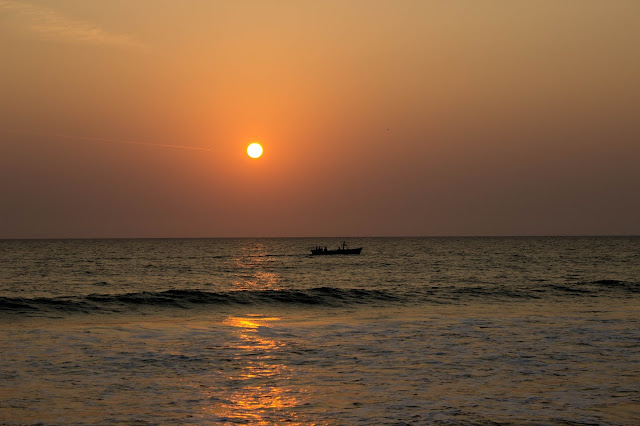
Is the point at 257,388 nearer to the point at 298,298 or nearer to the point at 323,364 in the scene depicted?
the point at 323,364

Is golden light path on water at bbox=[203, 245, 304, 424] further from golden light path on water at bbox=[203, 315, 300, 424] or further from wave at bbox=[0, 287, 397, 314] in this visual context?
wave at bbox=[0, 287, 397, 314]

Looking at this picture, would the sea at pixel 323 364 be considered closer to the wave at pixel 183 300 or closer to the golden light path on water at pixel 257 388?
the golden light path on water at pixel 257 388

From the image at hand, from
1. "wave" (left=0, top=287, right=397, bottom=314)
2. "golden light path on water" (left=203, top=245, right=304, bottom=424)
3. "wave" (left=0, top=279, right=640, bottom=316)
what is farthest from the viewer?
"wave" (left=0, top=279, right=640, bottom=316)

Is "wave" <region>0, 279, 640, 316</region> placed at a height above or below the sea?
below

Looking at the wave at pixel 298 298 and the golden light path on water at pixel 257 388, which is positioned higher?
the golden light path on water at pixel 257 388

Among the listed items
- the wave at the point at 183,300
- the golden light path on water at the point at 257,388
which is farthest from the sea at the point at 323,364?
the wave at the point at 183,300

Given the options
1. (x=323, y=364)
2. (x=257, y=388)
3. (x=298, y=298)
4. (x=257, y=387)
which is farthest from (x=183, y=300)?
(x=257, y=388)

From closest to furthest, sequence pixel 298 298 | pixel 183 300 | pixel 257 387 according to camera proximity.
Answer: pixel 257 387, pixel 183 300, pixel 298 298

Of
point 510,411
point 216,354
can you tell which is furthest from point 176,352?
point 510,411

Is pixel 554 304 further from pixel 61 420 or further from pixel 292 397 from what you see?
pixel 61 420

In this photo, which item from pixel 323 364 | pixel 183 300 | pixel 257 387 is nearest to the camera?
pixel 257 387

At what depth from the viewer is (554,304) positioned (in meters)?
43.2

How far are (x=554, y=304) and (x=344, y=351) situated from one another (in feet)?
82.1

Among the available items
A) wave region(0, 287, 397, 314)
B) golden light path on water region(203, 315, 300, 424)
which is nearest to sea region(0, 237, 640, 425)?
golden light path on water region(203, 315, 300, 424)
